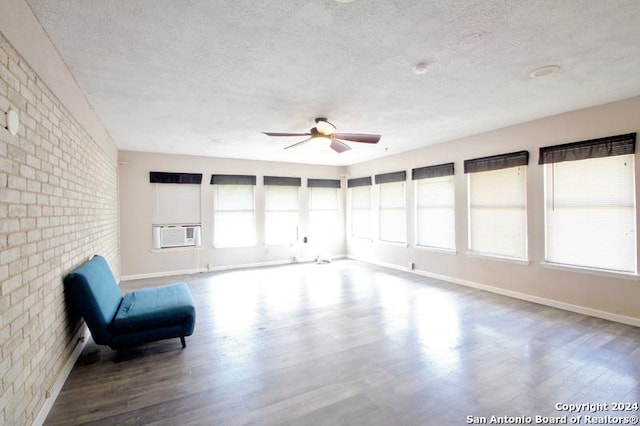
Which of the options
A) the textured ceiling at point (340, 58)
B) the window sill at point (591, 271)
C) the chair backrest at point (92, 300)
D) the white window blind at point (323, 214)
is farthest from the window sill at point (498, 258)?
the chair backrest at point (92, 300)

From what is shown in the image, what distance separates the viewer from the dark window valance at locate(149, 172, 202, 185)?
21.0ft

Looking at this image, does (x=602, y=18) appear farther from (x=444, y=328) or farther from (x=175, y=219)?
(x=175, y=219)

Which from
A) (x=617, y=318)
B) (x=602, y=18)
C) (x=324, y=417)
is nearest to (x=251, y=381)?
(x=324, y=417)

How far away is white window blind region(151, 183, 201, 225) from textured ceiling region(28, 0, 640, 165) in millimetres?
2362

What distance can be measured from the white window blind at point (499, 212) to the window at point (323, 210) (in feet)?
13.1

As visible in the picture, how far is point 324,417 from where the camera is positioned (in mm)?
2084

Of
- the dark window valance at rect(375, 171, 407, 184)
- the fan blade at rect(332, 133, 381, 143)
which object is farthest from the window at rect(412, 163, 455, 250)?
the fan blade at rect(332, 133, 381, 143)

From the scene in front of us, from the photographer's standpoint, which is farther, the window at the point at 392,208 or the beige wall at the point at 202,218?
the window at the point at 392,208

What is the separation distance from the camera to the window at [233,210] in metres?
7.11

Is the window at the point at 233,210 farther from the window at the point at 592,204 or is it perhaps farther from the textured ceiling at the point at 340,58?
the window at the point at 592,204

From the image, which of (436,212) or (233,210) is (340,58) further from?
(233,210)

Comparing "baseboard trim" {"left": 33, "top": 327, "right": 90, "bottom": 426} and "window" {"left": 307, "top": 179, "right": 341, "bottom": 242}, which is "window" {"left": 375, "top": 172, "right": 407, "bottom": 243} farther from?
"baseboard trim" {"left": 33, "top": 327, "right": 90, "bottom": 426}

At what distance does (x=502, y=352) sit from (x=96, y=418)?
3403mm

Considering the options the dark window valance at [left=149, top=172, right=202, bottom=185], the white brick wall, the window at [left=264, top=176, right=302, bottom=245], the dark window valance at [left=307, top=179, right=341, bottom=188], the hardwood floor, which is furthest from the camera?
the dark window valance at [left=307, top=179, right=341, bottom=188]
